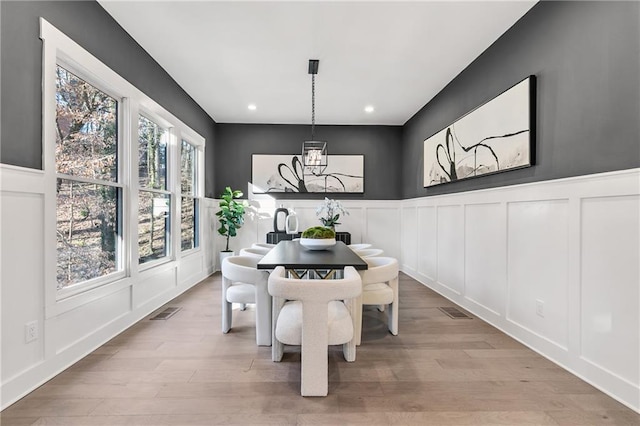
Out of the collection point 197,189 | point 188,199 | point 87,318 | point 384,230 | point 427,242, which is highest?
point 197,189

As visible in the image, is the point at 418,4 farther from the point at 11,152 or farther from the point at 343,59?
the point at 11,152

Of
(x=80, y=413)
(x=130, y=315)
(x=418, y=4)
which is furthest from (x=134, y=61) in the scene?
(x=80, y=413)

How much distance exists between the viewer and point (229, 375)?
2.15 meters

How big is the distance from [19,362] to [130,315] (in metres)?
1.19

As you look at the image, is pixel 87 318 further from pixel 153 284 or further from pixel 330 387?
pixel 330 387

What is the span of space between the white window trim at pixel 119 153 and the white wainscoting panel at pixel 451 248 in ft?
11.6

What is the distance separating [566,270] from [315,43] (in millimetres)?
2889

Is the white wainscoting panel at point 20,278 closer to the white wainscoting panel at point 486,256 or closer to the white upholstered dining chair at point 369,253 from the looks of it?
the white upholstered dining chair at point 369,253

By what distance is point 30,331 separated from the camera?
76.7 inches

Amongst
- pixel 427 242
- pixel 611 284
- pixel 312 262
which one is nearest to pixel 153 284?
pixel 312 262

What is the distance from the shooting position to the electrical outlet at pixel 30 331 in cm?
192

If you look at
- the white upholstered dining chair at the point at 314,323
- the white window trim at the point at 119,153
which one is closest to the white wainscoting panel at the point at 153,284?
the white window trim at the point at 119,153

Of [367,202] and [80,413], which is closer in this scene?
[80,413]

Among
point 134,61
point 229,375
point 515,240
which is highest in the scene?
point 134,61
